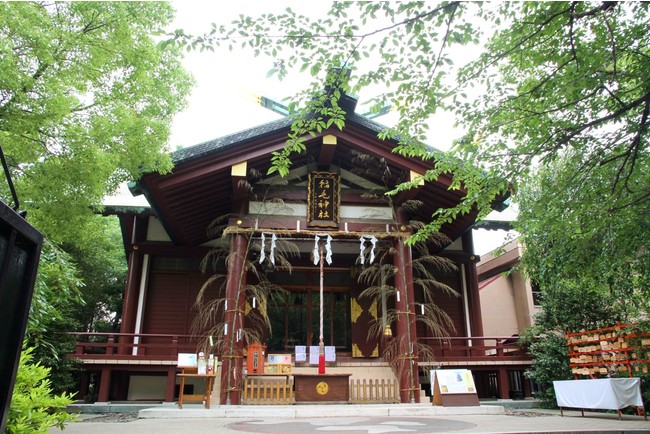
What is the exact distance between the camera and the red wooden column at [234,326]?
8938 millimetres

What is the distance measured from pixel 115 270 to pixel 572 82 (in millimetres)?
16321

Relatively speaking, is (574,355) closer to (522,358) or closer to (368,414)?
(522,358)

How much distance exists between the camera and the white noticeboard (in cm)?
829

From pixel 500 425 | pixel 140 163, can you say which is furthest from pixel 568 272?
pixel 140 163

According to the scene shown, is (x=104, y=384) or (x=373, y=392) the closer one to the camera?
(x=373, y=392)

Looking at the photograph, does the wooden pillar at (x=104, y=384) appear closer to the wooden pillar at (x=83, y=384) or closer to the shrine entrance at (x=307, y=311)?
the wooden pillar at (x=83, y=384)

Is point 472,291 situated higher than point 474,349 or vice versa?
point 472,291

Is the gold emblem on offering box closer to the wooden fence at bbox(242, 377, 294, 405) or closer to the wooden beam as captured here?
the wooden fence at bbox(242, 377, 294, 405)

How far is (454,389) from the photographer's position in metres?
8.72

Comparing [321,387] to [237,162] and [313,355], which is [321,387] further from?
[237,162]

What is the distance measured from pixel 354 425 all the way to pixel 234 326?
356cm

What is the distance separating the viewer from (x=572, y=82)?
4.77m

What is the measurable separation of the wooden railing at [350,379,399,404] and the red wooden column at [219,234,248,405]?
225 centimetres

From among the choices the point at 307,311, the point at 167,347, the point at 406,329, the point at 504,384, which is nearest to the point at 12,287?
the point at 406,329
